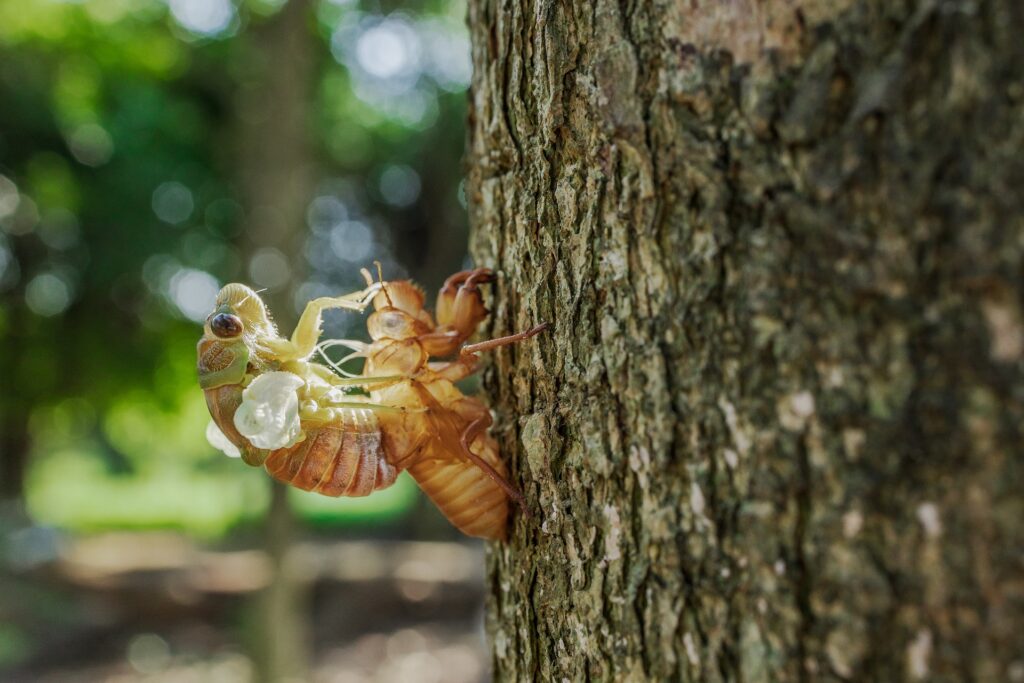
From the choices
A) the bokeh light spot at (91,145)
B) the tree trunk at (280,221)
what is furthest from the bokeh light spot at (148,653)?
the bokeh light spot at (91,145)

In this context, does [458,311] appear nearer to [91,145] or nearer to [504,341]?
[504,341]

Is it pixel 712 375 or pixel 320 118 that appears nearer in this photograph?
pixel 712 375

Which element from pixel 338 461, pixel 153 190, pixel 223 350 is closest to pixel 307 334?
pixel 223 350

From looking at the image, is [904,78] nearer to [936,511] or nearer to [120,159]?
[936,511]

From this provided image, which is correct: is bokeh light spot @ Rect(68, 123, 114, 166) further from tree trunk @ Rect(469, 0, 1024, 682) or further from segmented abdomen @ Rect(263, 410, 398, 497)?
tree trunk @ Rect(469, 0, 1024, 682)

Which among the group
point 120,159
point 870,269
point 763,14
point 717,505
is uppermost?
point 120,159

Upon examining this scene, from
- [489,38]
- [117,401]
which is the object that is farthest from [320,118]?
[489,38]
